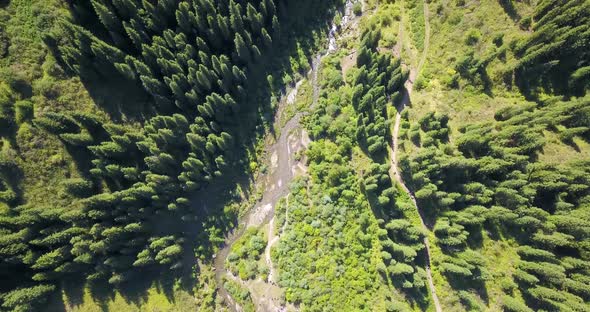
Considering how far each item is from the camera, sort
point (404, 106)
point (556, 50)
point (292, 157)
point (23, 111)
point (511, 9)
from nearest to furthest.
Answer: point (23, 111) → point (556, 50) → point (511, 9) → point (404, 106) → point (292, 157)

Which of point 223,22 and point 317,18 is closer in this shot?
point 223,22

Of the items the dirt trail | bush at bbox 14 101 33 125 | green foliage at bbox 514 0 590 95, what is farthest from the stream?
bush at bbox 14 101 33 125

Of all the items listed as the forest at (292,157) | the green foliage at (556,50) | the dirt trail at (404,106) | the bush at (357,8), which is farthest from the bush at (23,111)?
the green foliage at (556,50)

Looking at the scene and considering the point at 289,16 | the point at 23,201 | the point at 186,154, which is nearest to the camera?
the point at 23,201

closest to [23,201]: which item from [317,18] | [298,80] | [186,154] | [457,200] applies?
[186,154]

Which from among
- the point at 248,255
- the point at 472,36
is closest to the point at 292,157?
the point at 248,255

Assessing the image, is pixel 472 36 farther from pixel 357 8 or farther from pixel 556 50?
pixel 357 8

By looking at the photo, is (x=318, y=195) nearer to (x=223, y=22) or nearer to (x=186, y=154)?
(x=186, y=154)
